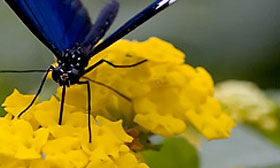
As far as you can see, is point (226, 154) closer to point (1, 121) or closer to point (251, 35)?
point (1, 121)

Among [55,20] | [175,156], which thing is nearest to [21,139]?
[55,20]

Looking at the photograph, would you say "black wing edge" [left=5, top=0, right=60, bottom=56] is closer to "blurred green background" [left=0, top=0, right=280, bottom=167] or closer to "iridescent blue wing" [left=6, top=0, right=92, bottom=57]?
"iridescent blue wing" [left=6, top=0, right=92, bottom=57]

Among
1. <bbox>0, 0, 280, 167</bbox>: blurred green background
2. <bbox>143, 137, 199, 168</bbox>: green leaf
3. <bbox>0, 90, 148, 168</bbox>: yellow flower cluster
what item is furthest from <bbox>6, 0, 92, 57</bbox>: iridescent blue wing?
<bbox>0, 0, 280, 167</bbox>: blurred green background

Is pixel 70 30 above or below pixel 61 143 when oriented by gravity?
above

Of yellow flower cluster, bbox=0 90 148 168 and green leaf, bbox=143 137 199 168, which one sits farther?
green leaf, bbox=143 137 199 168

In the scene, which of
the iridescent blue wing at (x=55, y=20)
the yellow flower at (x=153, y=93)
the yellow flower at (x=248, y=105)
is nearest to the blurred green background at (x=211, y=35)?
the yellow flower at (x=248, y=105)

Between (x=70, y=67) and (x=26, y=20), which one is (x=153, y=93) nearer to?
(x=70, y=67)
